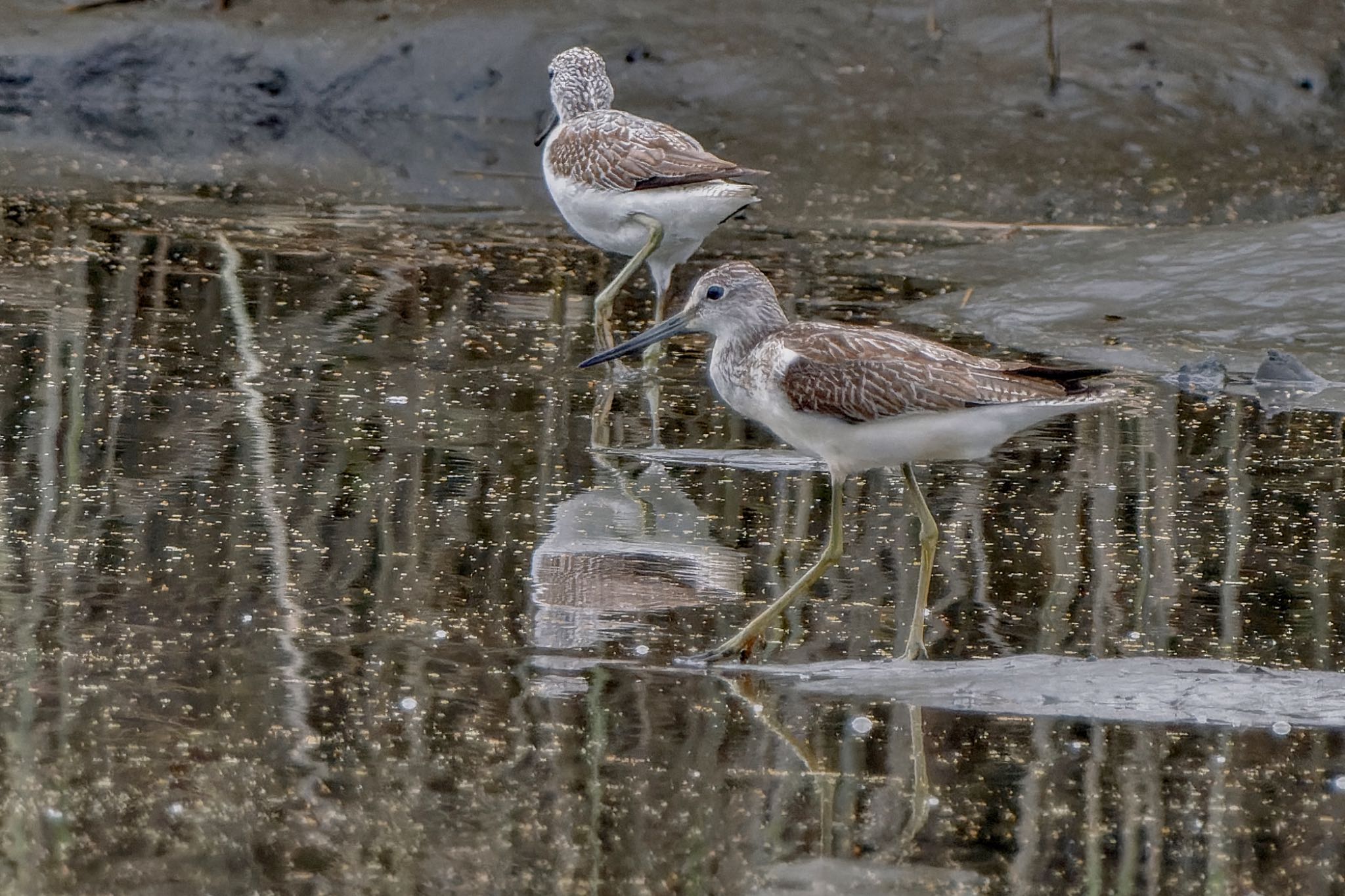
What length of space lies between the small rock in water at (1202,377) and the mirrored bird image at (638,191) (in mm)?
2029

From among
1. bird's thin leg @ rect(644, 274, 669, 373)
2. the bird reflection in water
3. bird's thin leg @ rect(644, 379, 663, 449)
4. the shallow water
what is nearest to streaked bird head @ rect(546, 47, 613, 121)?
bird's thin leg @ rect(644, 274, 669, 373)

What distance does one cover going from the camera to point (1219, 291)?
382 inches

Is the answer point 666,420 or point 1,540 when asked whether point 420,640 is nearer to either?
point 1,540

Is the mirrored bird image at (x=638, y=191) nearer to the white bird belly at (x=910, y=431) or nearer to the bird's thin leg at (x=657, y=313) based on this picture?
the bird's thin leg at (x=657, y=313)

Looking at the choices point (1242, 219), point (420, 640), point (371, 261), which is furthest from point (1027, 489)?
point (1242, 219)

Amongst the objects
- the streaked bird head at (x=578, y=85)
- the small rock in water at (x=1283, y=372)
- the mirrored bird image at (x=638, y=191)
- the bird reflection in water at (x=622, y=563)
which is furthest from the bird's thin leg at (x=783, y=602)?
the streaked bird head at (x=578, y=85)

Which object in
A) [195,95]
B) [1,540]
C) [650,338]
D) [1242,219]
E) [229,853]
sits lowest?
[229,853]

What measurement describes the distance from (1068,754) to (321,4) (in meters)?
13.2

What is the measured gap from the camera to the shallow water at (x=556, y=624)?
12.7 ft

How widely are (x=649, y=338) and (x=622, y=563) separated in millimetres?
741

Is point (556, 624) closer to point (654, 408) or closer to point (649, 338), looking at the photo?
point (649, 338)

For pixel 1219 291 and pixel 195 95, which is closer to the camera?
pixel 1219 291

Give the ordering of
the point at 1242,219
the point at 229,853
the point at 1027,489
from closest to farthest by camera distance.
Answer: the point at 229,853
the point at 1027,489
the point at 1242,219

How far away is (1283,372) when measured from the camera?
27.5ft
